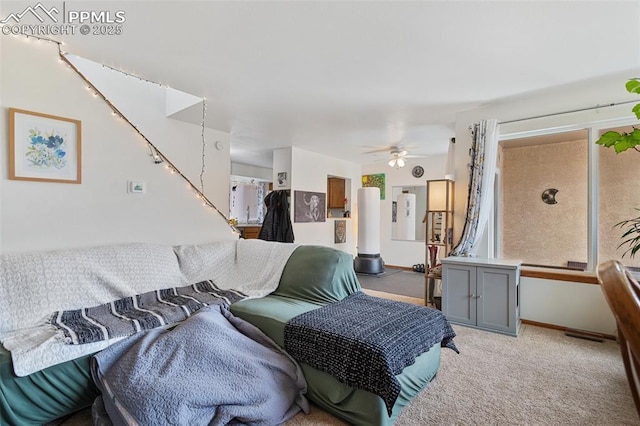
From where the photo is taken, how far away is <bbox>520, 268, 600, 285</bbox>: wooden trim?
9.64 feet

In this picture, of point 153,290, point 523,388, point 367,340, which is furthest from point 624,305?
point 153,290

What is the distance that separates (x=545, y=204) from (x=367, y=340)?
3.89 m

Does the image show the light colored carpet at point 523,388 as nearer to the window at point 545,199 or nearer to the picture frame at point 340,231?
the window at point 545,199

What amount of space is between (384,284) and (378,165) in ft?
9.89

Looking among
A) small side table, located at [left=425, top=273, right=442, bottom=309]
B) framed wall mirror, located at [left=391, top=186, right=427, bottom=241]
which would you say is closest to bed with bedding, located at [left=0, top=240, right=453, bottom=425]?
small side table, located at [left=425, top=273, right=442, bottom=309]

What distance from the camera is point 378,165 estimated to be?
7035 mm

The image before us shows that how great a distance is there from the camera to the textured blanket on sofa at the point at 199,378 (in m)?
1.48

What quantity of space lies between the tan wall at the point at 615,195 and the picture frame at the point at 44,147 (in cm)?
500

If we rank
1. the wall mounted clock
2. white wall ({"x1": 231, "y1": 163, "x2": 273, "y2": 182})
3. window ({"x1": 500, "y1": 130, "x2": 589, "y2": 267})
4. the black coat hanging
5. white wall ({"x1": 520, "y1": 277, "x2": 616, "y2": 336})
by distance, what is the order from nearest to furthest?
white wall ({"x1": 520, "y1": 277, "x2": 616, "y2": 336}) → window ({"x1": 500, "y1": 130, "x2": 589, "y2": 267}) → the black coat hanging → the wall mounted clock → white wall ({"x1": 231, "y1": 163, "x2": 273, "y2": 182})

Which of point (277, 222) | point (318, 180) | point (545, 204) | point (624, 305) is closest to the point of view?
point (624, 305)

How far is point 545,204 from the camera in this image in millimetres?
4199

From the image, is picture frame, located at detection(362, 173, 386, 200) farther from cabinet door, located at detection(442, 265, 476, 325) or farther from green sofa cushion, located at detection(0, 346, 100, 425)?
green sofa cushion, located at detection(0, 346, 100, 425)

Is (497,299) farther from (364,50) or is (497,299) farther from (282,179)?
(282,179)

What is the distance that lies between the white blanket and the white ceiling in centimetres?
155
